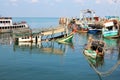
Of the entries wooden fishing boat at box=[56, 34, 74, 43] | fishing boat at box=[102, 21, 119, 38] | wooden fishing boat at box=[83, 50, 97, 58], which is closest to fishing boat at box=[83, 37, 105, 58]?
wooden fishing boat at box=[83, 50, 97, 58]

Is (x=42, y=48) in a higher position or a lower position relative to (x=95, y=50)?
lower

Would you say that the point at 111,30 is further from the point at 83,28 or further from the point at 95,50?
the point at 95,50

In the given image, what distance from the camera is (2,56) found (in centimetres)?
4378

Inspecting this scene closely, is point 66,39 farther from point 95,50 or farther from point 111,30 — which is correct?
point 95,50

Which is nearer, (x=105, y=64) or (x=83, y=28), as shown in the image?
(x=105, y=64)

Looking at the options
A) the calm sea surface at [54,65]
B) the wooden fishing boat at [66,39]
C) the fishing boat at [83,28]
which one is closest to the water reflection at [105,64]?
the calm sea surface at [54,65]

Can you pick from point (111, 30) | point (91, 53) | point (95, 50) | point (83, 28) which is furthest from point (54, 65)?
point (83, 28)

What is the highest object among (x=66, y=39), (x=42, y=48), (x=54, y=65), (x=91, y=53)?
(x=91, y=53)

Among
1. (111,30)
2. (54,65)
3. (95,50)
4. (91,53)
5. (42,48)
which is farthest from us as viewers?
(111,30)

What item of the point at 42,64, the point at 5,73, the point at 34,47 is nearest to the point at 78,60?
the point at 42,64

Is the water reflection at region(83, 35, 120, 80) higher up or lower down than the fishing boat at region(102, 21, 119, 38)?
lower down

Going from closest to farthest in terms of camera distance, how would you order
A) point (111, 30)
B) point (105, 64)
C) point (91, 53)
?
1. point (105, 64)
2. point (91, 53)
3. point (111, 30)

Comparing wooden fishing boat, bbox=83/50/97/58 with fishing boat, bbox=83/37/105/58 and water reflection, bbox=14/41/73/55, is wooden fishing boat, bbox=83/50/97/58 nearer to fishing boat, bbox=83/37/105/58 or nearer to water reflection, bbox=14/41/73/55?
fishing boat, bbox=83/37/105/58

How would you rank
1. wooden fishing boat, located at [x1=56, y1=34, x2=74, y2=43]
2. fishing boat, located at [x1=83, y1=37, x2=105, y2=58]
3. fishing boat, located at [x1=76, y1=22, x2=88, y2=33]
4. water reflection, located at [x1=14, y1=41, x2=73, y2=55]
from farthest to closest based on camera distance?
1. fishing boat, located at [x1=76, y1=22, x2=88, y2=33]
2. wooden fishing boat, located at [x1=56, y1=34, x2=74, y2=43]
3. water reflection, located at [x1=14, y1=41, x2=73, y2=55]
4. fishing boat, located at [x1=83, y1=37, x2=105, y2=58]
